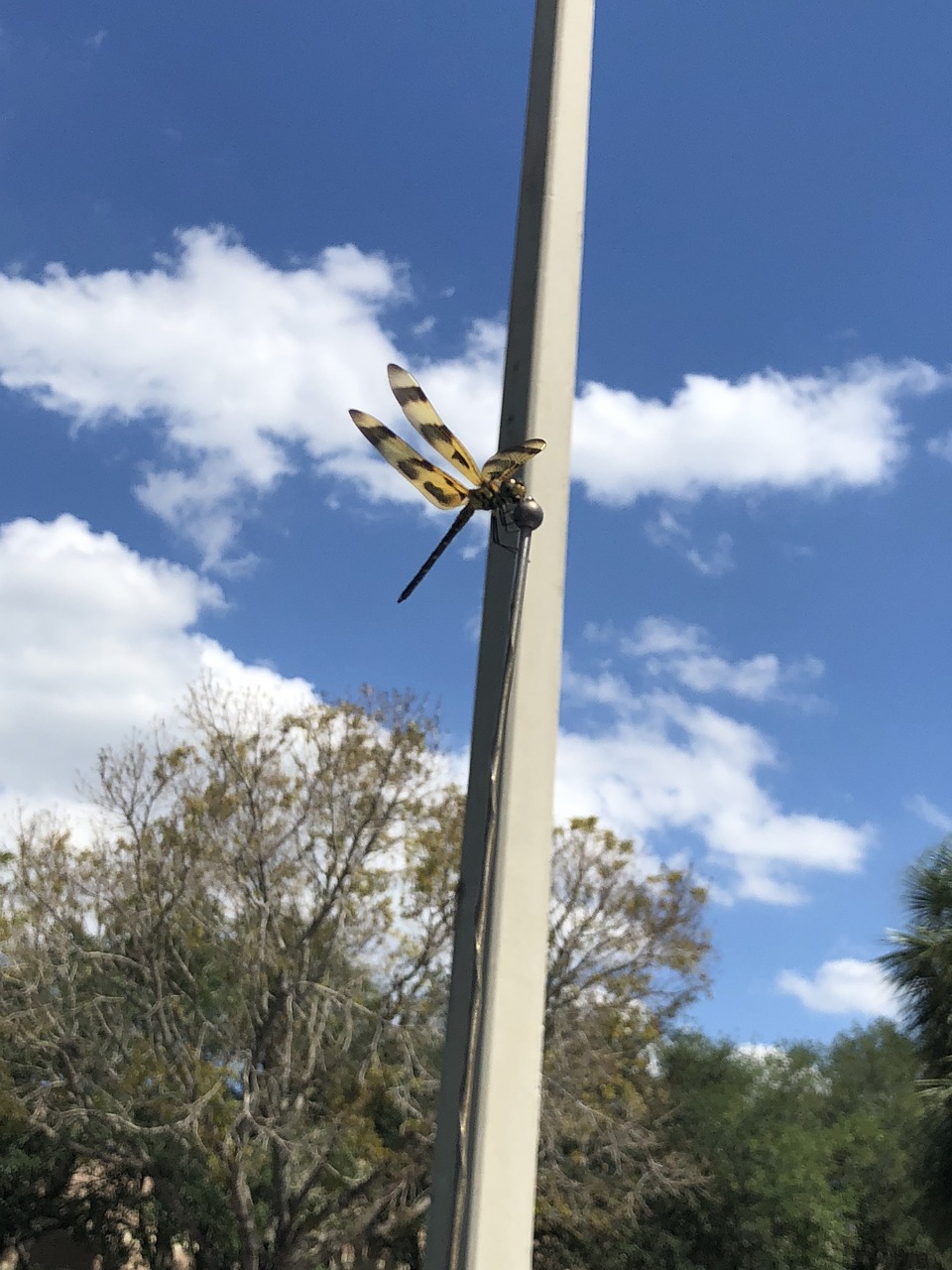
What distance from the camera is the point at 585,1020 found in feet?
46.0

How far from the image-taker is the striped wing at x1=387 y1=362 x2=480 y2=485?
1.97m

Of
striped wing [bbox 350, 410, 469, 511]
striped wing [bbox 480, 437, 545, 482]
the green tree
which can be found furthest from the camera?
the green tree

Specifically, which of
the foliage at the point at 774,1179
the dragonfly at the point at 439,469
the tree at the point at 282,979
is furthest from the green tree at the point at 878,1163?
the dragonfly at the point at 439,469

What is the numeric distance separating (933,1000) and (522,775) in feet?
30.9

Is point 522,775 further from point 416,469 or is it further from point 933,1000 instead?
point 933,1000

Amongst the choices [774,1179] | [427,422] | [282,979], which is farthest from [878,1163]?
[427,422]

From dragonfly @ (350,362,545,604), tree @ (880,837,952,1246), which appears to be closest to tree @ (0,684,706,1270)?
tree @ (880,837,952,1246)

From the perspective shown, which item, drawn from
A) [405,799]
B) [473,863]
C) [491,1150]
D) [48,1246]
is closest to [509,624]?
[473,863]

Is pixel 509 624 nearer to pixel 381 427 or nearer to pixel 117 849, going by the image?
pixel 381 427

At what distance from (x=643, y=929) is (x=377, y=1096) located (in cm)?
374

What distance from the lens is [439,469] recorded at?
2002 mm

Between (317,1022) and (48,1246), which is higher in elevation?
(317,1022)

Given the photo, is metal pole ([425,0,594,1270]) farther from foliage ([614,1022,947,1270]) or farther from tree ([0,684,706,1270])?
foliage ([614,1022,947,1270])

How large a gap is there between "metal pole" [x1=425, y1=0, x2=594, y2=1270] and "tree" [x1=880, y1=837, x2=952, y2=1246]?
877 cm
